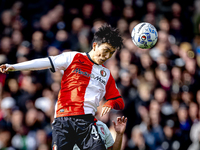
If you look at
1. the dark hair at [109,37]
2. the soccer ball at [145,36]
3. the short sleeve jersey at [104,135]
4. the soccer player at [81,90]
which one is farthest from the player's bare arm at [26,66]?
the soccer ball at [145,36]

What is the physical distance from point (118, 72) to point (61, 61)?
139 inches

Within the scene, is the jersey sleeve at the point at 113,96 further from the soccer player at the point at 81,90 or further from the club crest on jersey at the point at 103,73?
the club crest on jersey at the point at 103,73

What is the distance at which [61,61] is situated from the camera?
371cm

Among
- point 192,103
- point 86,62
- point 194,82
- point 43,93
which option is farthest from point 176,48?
point 86,62

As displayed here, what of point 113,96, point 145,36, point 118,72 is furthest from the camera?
point 118,72

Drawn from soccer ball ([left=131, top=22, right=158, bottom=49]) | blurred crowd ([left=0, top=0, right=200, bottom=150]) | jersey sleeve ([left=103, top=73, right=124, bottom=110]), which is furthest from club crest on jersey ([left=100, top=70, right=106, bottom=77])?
blurred crowd ([left=0, top=0, right=200, bottom=150])

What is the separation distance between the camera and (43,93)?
21.0ft

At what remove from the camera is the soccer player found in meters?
3.53

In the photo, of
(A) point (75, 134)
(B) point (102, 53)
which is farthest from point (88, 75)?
(A) point (75, 134)

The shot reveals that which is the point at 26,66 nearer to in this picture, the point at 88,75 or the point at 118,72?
the point at 88,75

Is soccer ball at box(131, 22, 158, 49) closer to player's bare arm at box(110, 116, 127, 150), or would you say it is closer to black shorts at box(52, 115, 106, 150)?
player's bare arm at box(110, 116, 127, 150)

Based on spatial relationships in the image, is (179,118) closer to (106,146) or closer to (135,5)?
(106,146)

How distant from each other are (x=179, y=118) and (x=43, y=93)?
145 inches

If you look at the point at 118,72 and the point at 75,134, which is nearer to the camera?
the point at 75,134
